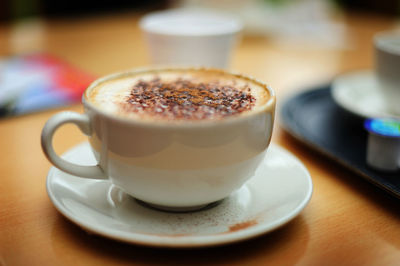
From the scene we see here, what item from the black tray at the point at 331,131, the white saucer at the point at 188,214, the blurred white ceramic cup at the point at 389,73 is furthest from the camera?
the blurred white ceramic cup at the point at 389,73

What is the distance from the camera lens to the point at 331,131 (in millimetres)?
831

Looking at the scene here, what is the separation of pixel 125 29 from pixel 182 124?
1370 millimetres

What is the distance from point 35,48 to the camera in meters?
1.41

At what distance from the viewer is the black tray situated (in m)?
0.66

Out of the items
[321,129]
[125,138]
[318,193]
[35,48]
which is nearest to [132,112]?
[125,138]

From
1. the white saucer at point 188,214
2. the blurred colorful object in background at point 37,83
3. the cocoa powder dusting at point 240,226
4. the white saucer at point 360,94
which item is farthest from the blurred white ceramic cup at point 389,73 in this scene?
the blurred colorful object in background at point 37,83

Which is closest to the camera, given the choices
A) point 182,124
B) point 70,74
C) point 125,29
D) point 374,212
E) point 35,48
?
point 182,124

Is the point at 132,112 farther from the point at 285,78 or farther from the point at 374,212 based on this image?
the point at 285,78

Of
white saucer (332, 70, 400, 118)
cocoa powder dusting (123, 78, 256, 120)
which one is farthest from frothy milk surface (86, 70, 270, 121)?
white saucer (332, 70, 400, 118)

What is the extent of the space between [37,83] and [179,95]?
0.59m

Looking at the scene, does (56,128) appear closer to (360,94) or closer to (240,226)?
(240,226)

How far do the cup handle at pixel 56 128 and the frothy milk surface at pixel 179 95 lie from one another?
0.11 ft

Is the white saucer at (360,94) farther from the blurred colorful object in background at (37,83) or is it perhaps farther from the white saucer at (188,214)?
the blurred colorful object in background at (37,83)

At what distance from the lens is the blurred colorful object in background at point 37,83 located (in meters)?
0.94
